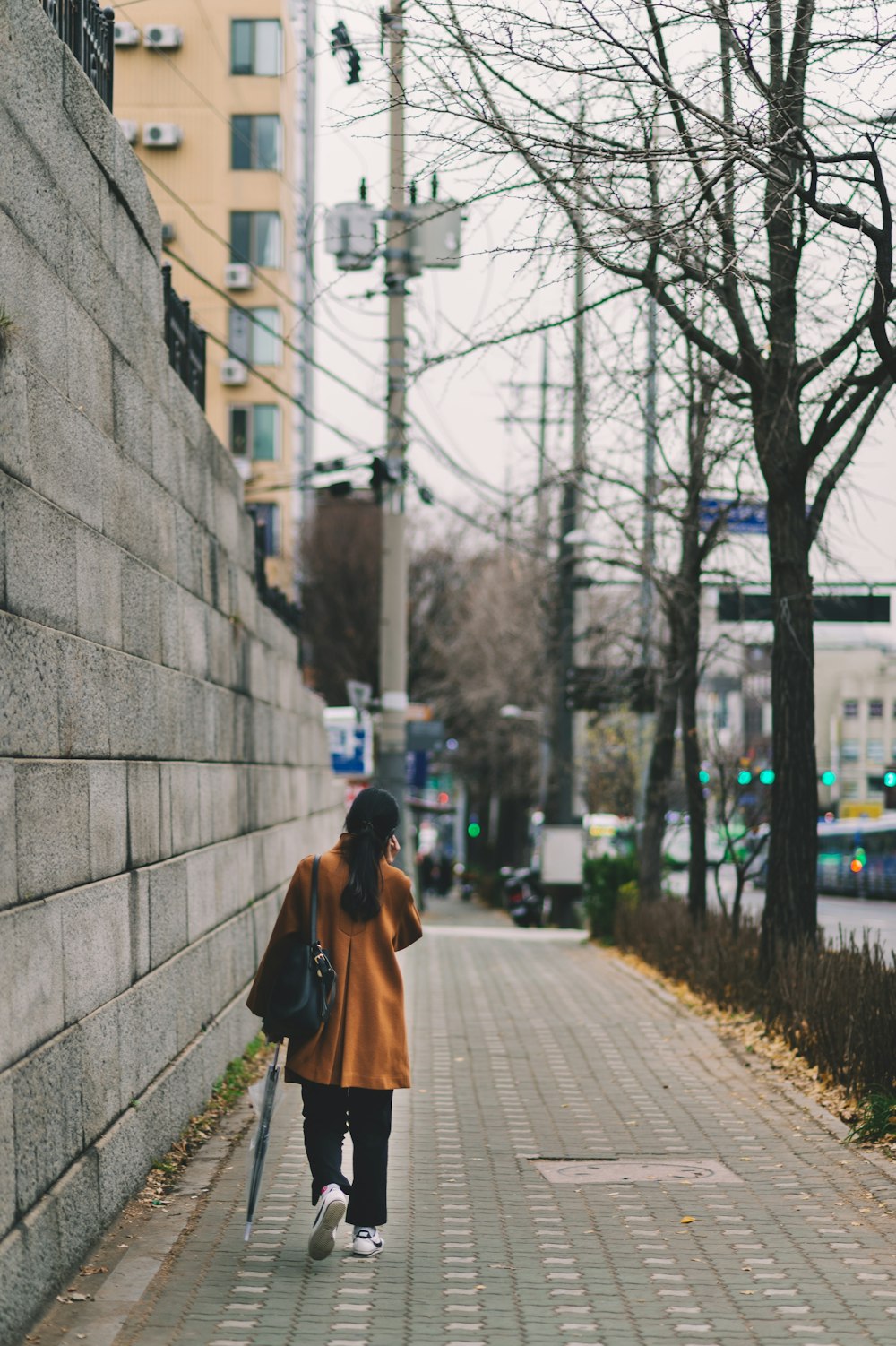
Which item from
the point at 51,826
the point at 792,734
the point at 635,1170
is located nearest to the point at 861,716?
the point at 792,734

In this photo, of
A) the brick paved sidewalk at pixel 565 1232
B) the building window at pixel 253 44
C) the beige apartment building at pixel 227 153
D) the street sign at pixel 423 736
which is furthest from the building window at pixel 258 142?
the brick paved sidewalk at pixel 565 1232

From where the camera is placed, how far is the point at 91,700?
6.40 meters

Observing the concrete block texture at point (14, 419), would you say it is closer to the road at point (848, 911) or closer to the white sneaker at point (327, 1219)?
the white sneaker at point (327, 1219)

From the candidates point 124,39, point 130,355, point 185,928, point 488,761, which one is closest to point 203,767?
point 185,928

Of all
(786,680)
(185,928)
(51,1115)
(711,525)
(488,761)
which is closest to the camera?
(51,1115)

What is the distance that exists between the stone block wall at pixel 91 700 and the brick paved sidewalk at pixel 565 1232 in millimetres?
496

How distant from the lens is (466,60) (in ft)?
30.9

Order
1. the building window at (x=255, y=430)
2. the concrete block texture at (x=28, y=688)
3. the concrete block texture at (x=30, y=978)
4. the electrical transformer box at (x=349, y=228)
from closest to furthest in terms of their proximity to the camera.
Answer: the concrete block texture at (x=30, y=978)
the concrete block texture at (x=28, y=688)
the electrical transformer box at (x=349, y=228)
the building window at (x=255, y=430)

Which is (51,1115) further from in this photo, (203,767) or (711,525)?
(711,525)

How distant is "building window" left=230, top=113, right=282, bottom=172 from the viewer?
43281 mm

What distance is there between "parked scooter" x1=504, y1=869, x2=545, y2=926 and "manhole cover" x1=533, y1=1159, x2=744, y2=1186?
2880 cm

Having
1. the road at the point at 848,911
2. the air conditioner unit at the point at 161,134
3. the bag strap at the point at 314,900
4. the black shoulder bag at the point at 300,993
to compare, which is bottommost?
the road at the point at 848,911

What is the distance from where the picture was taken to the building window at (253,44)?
141ft

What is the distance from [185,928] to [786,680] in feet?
18.7
